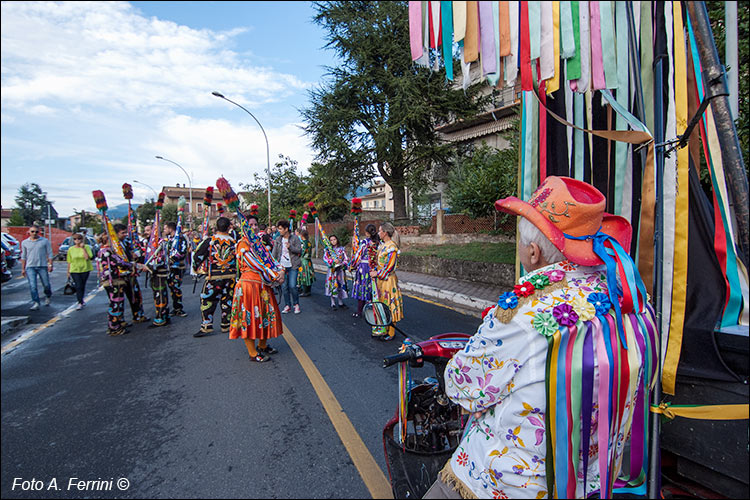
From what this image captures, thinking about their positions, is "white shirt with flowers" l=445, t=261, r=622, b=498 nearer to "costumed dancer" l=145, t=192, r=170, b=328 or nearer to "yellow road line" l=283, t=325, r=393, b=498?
"yellow road line" l=283, t=325, r=393, b=498

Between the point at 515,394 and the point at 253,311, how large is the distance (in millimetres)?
4037

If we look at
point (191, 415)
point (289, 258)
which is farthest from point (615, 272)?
point (289, 258)

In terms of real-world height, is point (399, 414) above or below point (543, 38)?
below

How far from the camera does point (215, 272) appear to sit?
6.47m

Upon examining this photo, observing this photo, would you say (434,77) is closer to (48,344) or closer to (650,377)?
(48,344)

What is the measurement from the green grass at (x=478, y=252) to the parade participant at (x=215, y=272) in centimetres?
650

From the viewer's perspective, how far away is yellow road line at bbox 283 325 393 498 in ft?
8.16

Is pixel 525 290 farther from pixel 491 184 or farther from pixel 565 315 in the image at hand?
pixel 491 184

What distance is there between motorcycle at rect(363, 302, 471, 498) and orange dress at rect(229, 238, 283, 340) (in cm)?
304

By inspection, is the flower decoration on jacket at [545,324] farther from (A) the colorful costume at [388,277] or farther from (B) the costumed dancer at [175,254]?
(B) the costumed dancer at [175,254]

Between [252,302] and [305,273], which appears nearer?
[252,302]

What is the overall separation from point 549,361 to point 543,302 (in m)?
0.20

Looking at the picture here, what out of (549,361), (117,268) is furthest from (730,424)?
(117,268)

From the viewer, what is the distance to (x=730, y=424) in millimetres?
1543
